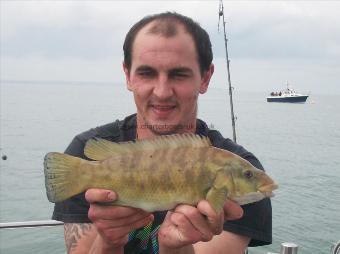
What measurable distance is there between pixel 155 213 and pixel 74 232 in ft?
2.51

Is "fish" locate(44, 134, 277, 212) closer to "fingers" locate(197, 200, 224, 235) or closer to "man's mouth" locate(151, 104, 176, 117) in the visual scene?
"fingers" locate(197, 200, 224, 235)

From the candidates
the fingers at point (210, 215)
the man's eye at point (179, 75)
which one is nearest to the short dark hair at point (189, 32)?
the man's eye at point (179, 75)

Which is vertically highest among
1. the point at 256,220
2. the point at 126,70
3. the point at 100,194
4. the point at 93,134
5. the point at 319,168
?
the point at 126,70

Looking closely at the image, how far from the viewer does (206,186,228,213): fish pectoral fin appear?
106 inches

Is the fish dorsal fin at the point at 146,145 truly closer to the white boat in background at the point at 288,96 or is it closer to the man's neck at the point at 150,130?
the man's neck at the point at 150,130

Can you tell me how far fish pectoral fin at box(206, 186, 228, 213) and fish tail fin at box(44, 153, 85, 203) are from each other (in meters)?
0.84

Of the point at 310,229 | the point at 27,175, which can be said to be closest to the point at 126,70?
the point at 310,229

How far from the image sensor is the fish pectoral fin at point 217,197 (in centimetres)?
270

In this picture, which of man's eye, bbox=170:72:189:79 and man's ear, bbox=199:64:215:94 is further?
man's ear, bbox=199:64:215:94

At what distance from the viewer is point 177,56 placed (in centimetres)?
356

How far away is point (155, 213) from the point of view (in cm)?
371

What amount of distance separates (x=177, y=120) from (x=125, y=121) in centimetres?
66

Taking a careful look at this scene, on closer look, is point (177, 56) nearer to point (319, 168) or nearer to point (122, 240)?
point (122, 240)

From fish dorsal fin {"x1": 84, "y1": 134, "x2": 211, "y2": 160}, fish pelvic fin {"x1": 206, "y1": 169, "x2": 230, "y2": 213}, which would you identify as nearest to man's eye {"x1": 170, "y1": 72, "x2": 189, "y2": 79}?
fish dorsal fin {"x1": 84, "y1": 134, "x2": 211, "y2": 160}
